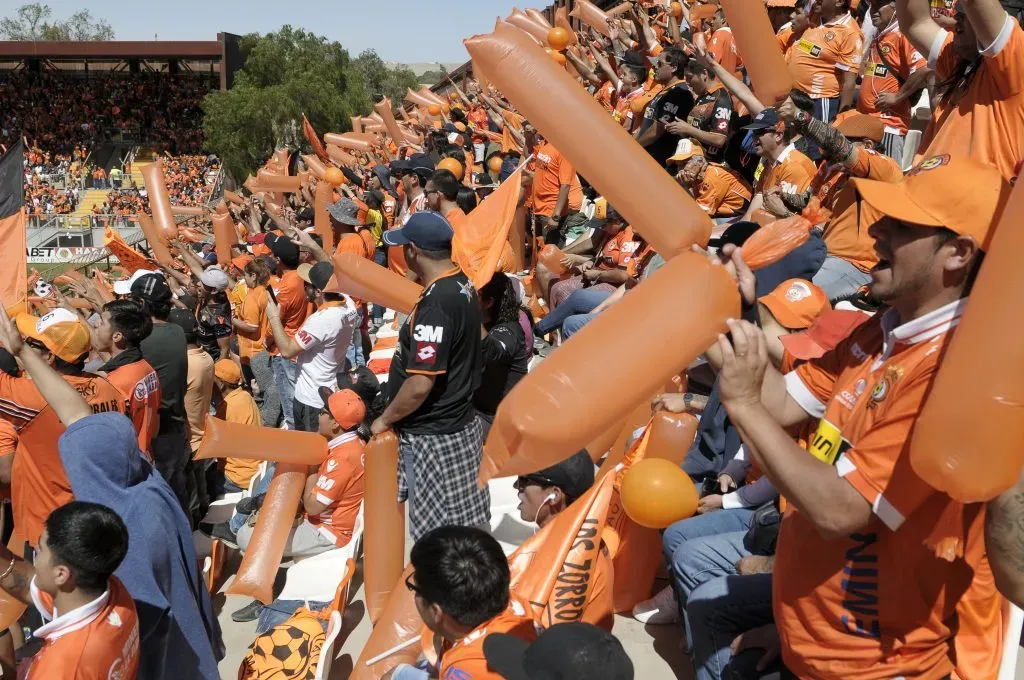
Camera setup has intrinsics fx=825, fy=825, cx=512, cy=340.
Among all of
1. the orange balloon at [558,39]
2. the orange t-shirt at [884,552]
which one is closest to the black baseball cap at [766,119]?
the orange t-shirt at [884,552]

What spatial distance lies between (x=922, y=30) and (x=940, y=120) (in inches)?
14.2

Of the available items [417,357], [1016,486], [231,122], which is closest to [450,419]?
[417,357]

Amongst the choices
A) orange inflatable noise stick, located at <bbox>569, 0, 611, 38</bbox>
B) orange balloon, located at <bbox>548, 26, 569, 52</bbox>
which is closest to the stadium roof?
orange inflatable noise stick, located at <bbox>569, 0, 611, 38</bbox>

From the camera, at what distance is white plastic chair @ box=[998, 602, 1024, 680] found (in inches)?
92.2

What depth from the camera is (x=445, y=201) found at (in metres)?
6.33

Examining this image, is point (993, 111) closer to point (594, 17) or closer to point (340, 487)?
point (340, 487)

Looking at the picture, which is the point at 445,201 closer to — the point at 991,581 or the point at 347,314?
the point at 347,314

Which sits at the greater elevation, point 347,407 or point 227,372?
point 227,372

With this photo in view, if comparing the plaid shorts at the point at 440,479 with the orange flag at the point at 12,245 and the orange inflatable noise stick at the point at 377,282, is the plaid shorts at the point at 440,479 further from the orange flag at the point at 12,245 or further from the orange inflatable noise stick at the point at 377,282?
the orange flag at the point at 12,245

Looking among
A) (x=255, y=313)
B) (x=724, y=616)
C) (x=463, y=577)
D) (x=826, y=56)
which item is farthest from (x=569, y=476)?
(x=826, y=56)

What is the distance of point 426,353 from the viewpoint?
11.9 feet

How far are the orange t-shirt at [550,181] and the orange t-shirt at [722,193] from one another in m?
2.08

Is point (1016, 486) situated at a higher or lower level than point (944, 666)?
higher

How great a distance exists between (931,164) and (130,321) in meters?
3.76
